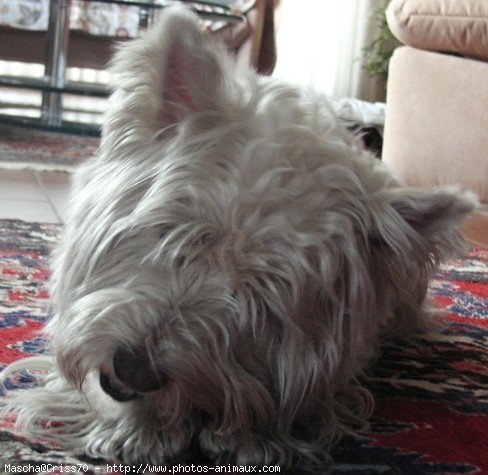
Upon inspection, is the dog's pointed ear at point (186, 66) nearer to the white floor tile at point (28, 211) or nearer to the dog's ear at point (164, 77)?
the dog's ear at point (164, 77)

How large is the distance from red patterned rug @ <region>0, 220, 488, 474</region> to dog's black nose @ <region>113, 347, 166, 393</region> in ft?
0.47

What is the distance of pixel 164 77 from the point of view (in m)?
1.26

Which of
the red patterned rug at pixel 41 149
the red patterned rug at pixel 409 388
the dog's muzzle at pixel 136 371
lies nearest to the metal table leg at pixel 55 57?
the red patterned rug at pixel 41 149

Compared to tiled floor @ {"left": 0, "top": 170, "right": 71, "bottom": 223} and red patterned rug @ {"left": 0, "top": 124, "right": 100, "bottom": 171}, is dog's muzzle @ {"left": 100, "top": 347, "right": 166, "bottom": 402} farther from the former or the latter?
red patterned rug @ {"left": 0, "top": 124, "right": 100, "bottom": 171}

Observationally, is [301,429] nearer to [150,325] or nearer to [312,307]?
[312,307]

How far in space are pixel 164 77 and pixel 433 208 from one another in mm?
431

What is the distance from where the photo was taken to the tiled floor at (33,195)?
2.70 metres

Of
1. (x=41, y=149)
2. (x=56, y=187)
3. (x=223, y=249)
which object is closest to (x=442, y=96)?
(x=56, y=187)

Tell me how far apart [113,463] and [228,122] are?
497 mm

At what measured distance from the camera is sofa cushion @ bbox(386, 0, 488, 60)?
3311mm

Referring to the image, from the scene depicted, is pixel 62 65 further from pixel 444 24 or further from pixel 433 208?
pixel 433 208

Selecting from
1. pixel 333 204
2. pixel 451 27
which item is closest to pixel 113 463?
pixel 333 204

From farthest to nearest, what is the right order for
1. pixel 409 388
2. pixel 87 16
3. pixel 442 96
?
pixel 87 16 → pixel 442 96 → pixel 409 388

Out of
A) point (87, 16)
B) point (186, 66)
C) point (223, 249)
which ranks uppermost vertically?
point (87, 16)
